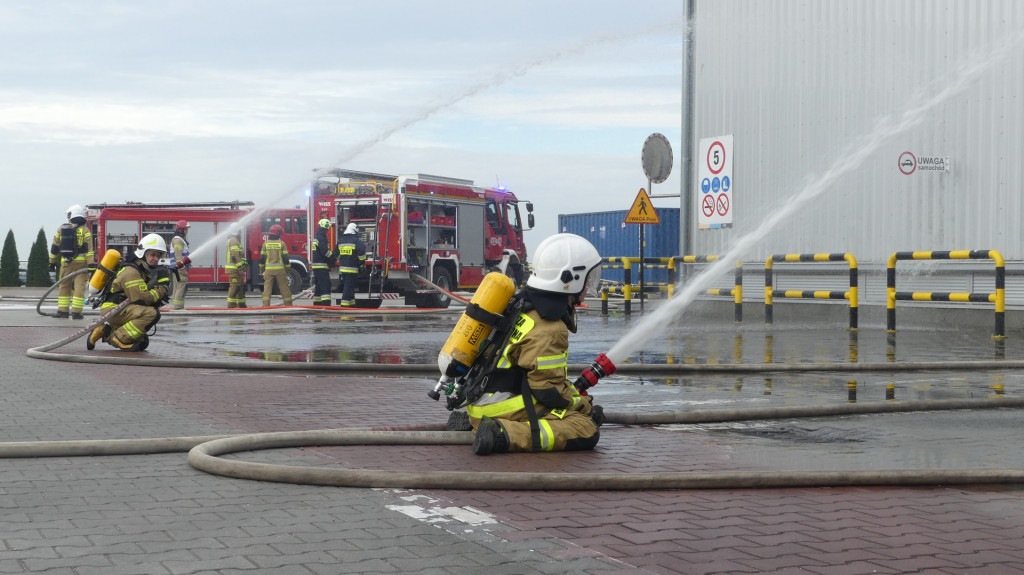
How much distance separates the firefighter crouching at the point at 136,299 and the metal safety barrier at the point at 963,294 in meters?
9.20

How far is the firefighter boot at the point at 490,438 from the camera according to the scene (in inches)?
229

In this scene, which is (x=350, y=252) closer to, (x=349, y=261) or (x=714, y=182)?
(x=349, y=261)

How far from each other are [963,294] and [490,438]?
1053cm

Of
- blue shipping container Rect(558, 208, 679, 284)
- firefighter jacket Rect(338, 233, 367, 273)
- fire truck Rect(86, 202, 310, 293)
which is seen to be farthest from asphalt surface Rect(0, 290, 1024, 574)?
blue shipping container Rect(558, 208, 679, 284)

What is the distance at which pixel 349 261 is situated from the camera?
22.6 m

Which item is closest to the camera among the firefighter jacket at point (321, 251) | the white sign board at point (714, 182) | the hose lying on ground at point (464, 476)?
the hose lying on ground at point (464, 476)

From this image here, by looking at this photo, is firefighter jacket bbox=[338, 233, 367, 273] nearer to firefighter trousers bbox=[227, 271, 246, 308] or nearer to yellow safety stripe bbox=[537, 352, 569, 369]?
firefighter trousers bbox=[227, 271, 246, 308]

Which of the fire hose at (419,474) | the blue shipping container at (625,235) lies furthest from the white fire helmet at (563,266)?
the blue shipping container at (625,235)

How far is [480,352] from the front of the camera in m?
6.07

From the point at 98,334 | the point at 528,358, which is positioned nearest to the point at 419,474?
the point at 528,358

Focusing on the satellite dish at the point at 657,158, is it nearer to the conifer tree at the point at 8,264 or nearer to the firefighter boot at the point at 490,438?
the firefighter boot at the point at 490,438

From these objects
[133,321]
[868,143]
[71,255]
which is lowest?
[133,321]

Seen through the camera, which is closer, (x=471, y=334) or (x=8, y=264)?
(x=471, y=334)

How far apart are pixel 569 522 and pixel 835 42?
15.2 meters
